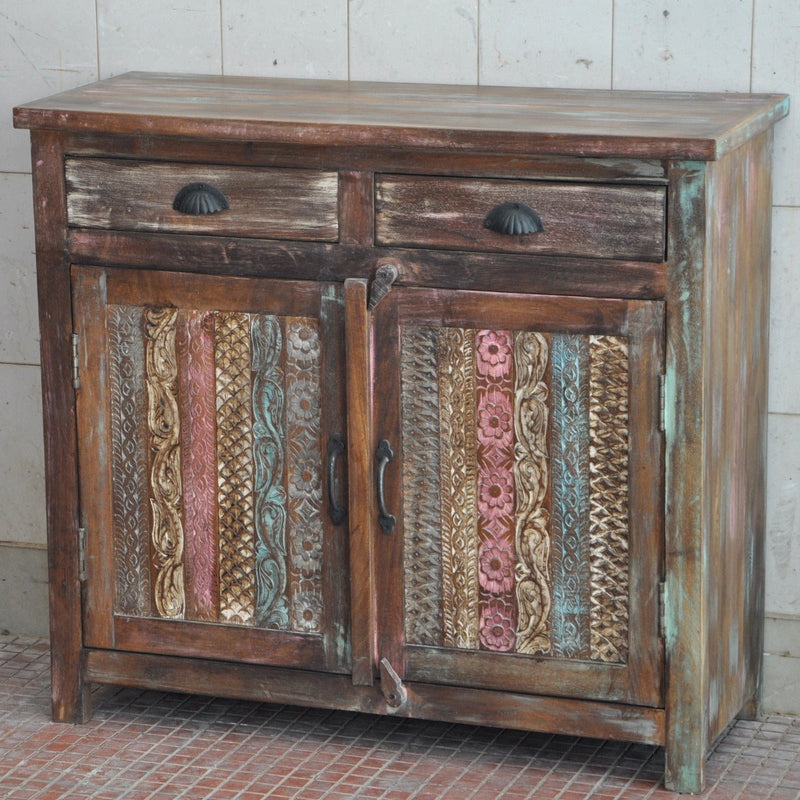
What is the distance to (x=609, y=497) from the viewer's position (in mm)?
3162

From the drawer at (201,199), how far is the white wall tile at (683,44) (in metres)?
0.72

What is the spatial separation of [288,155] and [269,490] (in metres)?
0.64

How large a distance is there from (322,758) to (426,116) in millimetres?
1261

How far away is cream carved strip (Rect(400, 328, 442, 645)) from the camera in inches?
127

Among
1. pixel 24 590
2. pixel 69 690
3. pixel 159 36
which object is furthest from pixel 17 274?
pixel 69 690

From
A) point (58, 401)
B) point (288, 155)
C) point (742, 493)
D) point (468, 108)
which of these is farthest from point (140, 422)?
point (742, 493)

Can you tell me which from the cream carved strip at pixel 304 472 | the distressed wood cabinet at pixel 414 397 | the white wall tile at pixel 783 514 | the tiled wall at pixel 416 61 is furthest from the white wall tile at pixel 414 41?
the white wall tile at pixel 783 514

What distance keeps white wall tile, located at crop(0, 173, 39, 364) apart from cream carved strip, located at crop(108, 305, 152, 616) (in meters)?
0.67

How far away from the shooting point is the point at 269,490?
3.38 metres

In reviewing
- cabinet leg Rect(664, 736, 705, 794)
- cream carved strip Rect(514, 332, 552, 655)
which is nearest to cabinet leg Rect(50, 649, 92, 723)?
cream carved strip Rect(514, 332, 552, 655)

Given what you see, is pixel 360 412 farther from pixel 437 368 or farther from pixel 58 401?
pixel 58 401

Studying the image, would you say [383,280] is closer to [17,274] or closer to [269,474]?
[269,474]

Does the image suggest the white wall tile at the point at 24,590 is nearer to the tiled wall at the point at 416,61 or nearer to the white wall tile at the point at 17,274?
the tiled wall at the point at 416,61

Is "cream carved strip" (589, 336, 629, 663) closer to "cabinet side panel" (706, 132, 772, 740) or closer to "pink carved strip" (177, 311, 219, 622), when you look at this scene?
"cabinet side panel" (706, 132, 772, 740)
